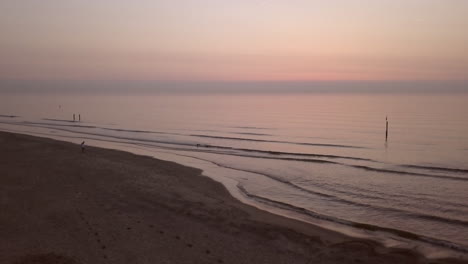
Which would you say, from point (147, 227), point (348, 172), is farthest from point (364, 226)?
point (348, 172)

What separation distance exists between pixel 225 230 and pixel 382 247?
475cm

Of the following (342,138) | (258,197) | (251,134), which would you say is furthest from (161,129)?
(258,197)

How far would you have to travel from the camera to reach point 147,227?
12.5 m

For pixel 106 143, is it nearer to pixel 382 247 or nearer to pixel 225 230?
pixel 225 230

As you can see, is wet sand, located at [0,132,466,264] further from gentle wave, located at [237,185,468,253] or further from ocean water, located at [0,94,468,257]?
ocean water, located at [0,94,468,257]

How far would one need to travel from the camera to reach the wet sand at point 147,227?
10.3m

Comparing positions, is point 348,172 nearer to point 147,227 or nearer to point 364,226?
point 364,226

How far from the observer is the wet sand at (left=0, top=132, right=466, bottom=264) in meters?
10.3

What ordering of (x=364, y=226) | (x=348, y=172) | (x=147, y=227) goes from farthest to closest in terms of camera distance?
1. (x=348, y=172)
2. (x=364, y=226)
3. (x=147, y=227)

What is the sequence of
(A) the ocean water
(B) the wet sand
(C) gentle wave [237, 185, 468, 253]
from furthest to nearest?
1. (A) the ocean water
2. (C) gentle wave [237, 185, 468, 253]
3. (B) the wet sand

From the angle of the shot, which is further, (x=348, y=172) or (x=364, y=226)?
(x=348, y=172)

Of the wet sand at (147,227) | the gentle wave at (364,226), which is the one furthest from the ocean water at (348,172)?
the wet sand at (147,227)

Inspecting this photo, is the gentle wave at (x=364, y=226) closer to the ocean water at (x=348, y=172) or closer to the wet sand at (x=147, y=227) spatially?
the ocean water at (x=348, y=172)

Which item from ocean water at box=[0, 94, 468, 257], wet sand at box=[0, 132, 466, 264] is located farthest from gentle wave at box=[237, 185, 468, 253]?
wet sand at box=[0, 132, 466, 264]
